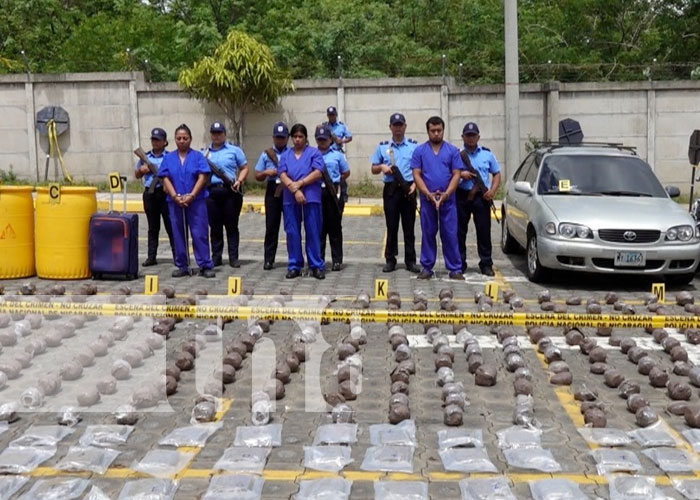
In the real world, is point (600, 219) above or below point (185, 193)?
below

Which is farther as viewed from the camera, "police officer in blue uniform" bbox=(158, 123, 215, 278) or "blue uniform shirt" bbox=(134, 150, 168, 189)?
"blue uniform shirt" bbox=(134, 150, 168, 189)

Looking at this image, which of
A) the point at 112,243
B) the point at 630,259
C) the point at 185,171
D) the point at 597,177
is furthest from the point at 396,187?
the point at 112,243

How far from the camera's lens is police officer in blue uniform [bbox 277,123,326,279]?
1124 cm

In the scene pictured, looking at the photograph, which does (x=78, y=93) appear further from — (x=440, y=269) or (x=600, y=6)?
(x=600, y=6)

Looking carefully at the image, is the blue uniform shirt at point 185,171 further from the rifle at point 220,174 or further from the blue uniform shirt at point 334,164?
the blue uniform shirt at point 334,164

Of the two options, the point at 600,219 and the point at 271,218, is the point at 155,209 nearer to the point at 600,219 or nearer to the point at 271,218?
the point at 271,218

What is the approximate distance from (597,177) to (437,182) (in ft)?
7.12

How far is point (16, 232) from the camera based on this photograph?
11.4 meters

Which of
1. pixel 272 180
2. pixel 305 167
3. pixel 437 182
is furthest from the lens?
pixel 272 180

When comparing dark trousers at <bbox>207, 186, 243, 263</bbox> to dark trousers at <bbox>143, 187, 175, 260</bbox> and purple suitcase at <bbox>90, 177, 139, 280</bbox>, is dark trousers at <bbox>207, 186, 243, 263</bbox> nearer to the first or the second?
dark trousers at <bbox>143, 187, 175, 260</bbox>

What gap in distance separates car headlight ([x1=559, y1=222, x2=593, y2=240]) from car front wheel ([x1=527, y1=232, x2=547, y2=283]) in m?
0.51

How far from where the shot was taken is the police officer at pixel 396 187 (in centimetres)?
1172

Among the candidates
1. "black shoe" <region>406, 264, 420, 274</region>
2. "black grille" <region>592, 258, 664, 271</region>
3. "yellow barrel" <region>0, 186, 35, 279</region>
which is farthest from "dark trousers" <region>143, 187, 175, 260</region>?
"black grille" <region>592, 258, 664, 271</region>

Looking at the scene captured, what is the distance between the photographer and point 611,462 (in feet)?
17.0
